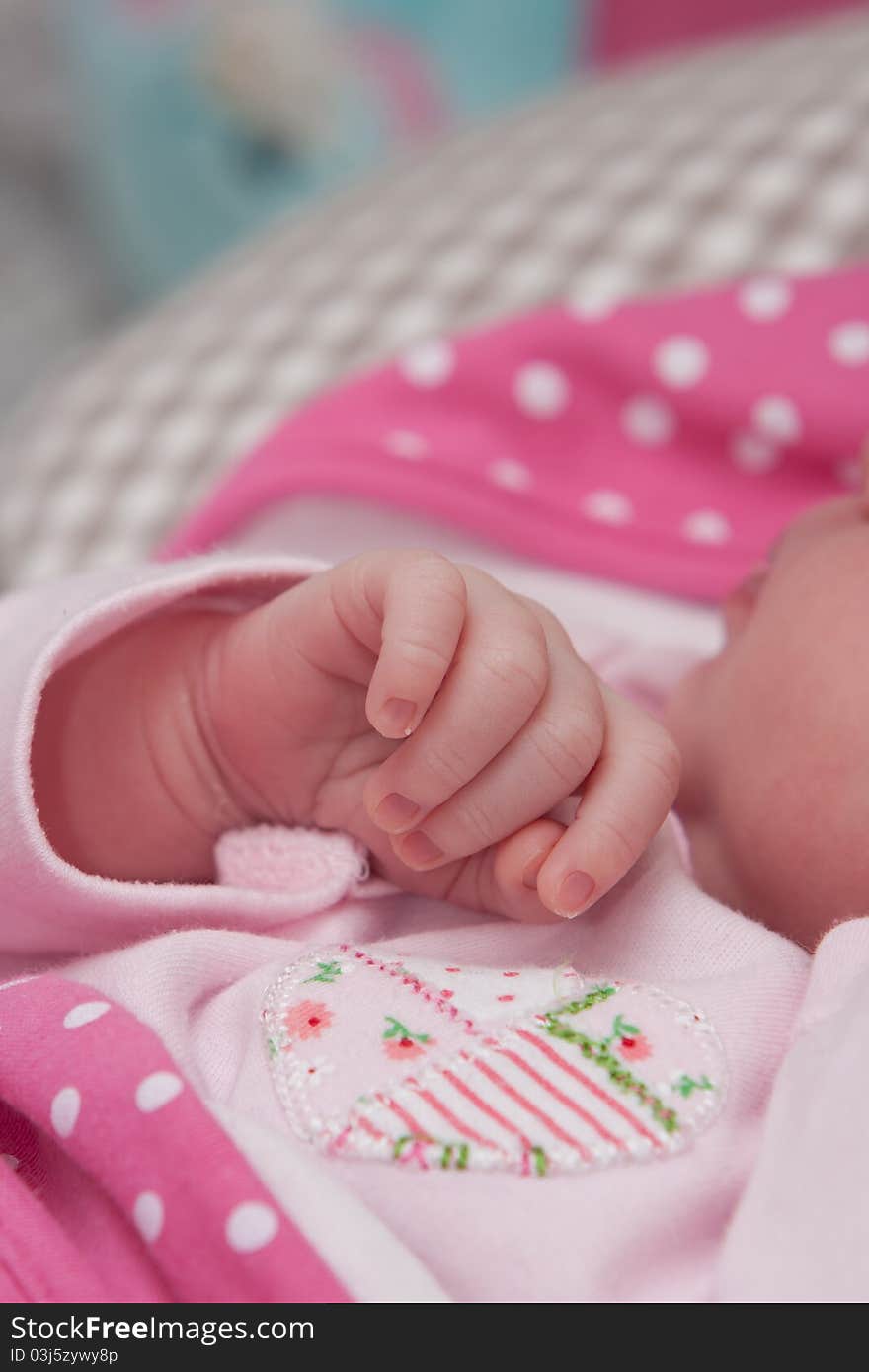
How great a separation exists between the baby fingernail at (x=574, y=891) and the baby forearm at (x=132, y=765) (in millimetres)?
204

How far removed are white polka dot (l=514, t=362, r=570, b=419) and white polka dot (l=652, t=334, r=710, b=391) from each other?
7 cm

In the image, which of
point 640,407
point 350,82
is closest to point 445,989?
point 640,407

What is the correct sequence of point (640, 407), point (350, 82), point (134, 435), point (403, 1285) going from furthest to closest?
1. point (350, 82)
2. point (134, 435)
3. point (640, 407)
4. point (403, 1285)

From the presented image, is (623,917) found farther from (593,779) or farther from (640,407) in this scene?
(640,407)

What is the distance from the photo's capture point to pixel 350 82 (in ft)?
6.30

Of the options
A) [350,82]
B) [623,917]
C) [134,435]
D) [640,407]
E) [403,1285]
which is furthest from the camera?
[350,82]

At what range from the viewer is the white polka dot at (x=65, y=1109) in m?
0.53

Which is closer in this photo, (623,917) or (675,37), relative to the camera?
(623,917)

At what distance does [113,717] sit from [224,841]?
0.08 meters

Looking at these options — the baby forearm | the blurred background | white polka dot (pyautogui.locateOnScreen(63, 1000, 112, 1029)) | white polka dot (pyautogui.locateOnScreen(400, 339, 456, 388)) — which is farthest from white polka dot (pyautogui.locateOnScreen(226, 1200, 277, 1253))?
the blurred background

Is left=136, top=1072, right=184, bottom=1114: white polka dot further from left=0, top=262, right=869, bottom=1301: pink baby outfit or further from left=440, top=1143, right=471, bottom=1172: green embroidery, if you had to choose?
left=440, top=1143, right=471, bottom=1172: green embroidery

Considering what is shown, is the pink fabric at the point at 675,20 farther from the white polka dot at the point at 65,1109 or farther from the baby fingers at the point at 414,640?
the white polka dot at the point at 65,1109

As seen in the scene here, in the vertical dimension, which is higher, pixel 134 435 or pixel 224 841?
pixel 134 435

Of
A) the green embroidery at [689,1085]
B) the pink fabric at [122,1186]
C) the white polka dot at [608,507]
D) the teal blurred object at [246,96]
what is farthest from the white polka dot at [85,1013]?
the teal blurred object at [246,96]
